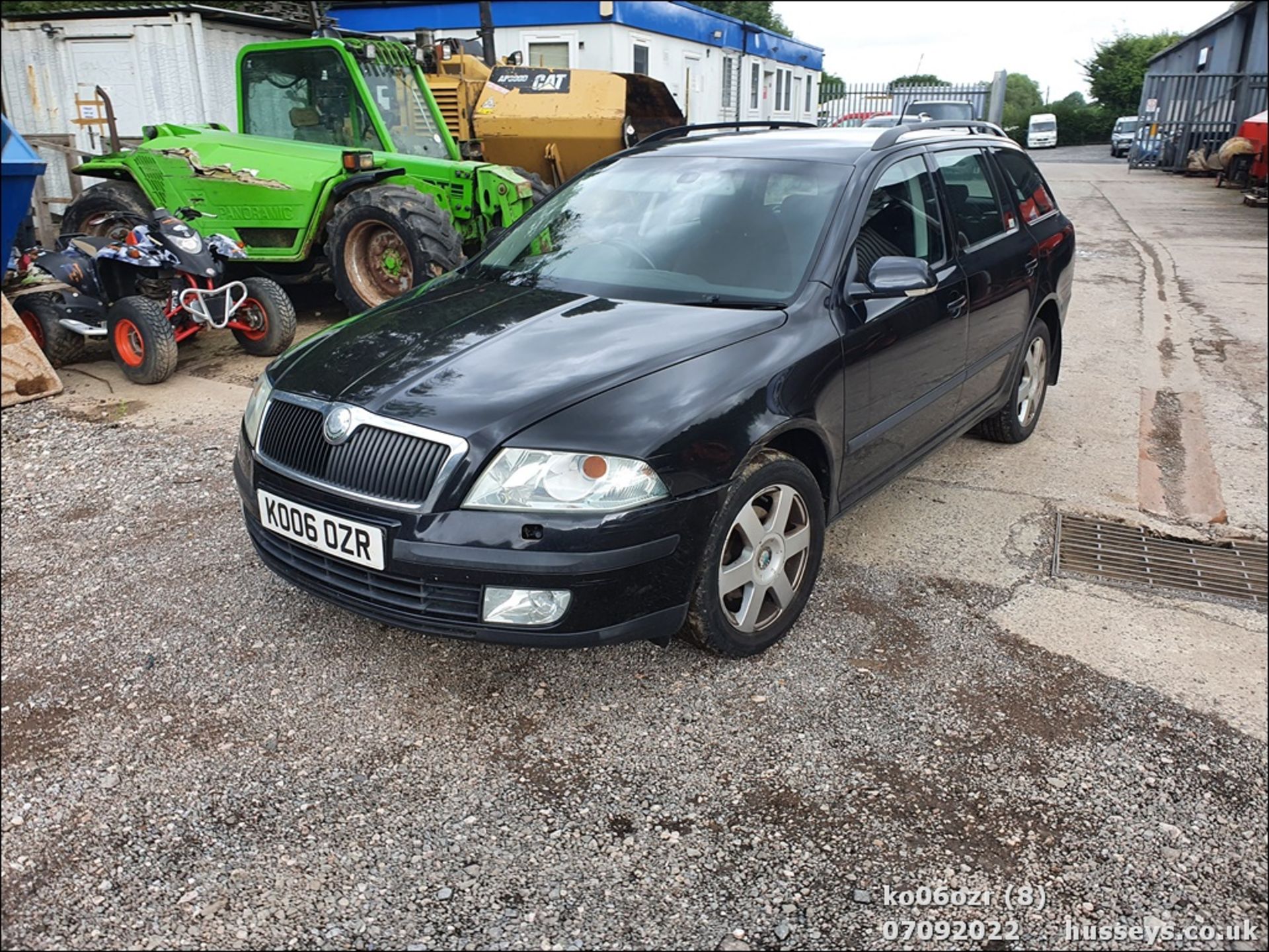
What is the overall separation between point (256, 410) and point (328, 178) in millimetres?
5129

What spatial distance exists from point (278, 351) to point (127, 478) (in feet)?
8.48

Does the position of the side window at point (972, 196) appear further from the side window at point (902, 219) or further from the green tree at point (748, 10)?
the green tree at point (748, 10)

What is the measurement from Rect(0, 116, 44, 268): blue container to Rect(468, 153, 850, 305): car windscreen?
2172mm

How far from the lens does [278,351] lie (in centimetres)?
748

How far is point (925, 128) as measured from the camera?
475cm

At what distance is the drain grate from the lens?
12.9ft

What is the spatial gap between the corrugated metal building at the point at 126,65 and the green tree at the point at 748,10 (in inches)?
1355

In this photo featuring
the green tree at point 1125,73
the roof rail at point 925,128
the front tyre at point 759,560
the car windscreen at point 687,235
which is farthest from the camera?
the green tree at point 1125,73

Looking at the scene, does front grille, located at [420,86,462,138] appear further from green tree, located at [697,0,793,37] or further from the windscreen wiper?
green tree, located at [697,0,793,37]

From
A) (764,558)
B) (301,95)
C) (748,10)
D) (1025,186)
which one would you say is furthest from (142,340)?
(748,10)

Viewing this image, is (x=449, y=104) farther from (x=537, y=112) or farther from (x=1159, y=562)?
(x=1159, y=562)

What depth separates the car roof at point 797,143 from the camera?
4.05 meters

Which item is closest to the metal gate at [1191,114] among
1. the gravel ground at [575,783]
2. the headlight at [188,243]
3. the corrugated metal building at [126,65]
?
the corrugated metal building at [126,65]

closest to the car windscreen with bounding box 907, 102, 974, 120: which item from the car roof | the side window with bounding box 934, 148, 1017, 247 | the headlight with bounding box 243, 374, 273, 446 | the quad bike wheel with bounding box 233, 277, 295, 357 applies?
the quad bike wheel with bounding box 233, 277, 295, 357
